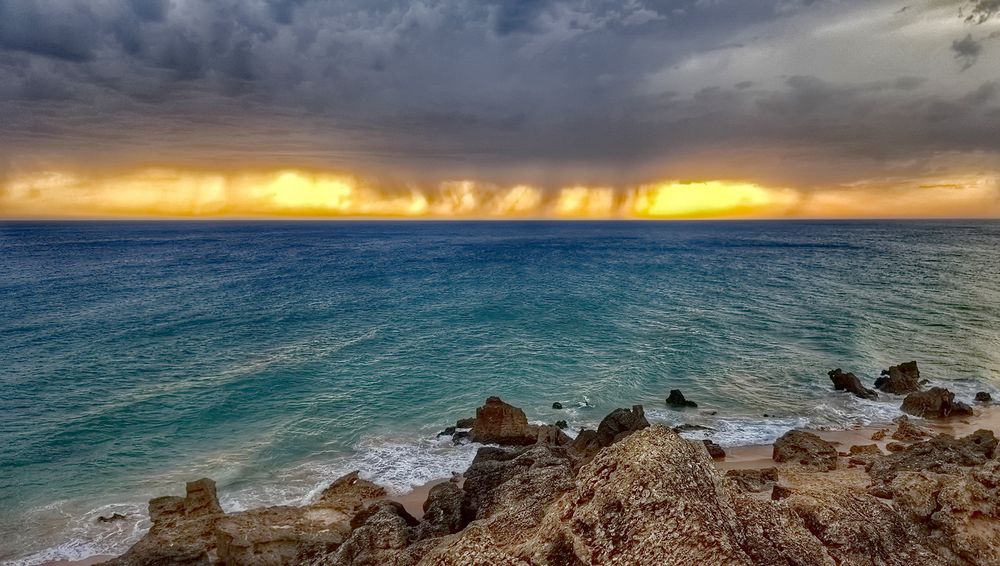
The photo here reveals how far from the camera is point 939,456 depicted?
23.8 metres

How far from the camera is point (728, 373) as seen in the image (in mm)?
44562

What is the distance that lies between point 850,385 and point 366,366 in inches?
1617

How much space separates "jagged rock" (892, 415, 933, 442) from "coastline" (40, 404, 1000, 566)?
57 centimetres

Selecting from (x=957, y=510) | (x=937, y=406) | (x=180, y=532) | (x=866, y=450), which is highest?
(x=957, y=510)

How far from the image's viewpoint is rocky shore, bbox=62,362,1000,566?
9.45 meters

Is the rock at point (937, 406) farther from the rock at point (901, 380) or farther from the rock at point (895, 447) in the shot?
the rock at point (895, 447)

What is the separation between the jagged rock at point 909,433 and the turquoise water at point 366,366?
3074 millimetres

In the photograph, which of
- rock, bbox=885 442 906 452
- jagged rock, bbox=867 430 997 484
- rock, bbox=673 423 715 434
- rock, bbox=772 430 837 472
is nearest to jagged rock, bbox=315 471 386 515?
rock, bbox=673 423 715 434

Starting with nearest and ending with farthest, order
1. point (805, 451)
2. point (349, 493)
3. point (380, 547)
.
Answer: point (380, 547)
point (349, 493)
point (805, 451)

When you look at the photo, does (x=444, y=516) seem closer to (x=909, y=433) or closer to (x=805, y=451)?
(x=805, y=451)

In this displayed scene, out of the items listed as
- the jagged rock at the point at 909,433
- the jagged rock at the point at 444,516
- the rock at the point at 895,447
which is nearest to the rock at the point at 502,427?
the jagged rock at the point at 444,516

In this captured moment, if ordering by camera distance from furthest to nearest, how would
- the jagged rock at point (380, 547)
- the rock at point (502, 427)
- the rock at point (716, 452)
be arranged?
1. the rock at point (502, 427)
2. the rock at point (716, 452)
3. the jagged rock at point (380, 547)

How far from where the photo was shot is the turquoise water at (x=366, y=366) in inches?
1131

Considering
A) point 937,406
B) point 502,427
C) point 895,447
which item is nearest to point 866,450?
point 895,447
